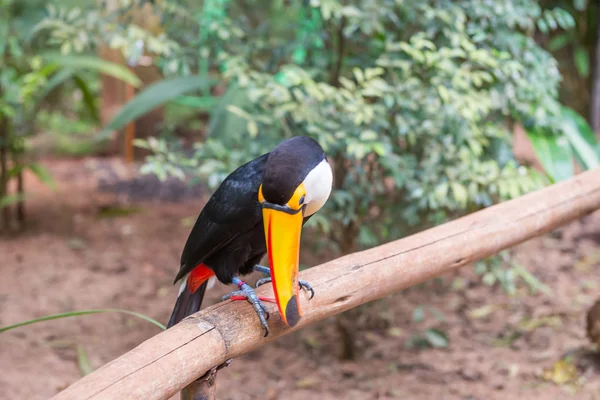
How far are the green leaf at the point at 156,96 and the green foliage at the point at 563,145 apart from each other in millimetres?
1432

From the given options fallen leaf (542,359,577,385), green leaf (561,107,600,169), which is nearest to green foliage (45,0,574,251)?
green leaf (561,107,600,169)

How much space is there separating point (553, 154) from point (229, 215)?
5.09ft

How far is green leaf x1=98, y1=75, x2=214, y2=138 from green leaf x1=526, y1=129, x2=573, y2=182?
142cm

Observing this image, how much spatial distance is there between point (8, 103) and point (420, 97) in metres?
1.98

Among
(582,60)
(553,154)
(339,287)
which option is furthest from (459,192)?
(582,60)

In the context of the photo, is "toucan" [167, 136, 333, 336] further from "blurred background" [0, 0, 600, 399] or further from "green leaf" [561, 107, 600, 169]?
"green leaf" [561, 107, 600, 169]

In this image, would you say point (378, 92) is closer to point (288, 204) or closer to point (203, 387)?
point (288, 204)

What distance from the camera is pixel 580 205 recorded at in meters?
1.96

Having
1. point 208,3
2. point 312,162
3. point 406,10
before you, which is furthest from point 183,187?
point 312,162

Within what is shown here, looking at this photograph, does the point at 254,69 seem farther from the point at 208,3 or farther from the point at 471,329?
the point at 471,329

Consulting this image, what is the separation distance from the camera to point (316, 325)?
309cm

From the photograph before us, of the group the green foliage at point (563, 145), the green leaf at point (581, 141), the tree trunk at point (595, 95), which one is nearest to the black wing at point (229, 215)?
the green foliage at point (563, 145)

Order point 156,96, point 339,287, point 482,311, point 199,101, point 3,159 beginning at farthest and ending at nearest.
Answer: point 199,101 < point 3,159 < point 482,311 < point 156,96 < point 339,287

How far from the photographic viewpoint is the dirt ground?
2.51 meters
